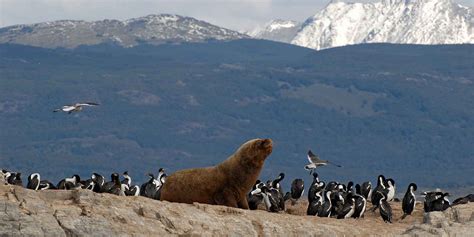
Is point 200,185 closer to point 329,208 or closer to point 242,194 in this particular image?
point 242,194

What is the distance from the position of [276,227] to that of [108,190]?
1347cm

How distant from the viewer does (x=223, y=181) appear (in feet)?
94.5

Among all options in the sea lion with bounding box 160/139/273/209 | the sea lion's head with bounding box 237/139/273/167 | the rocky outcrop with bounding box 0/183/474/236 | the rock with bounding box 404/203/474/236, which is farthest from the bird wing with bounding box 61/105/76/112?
the rock with bounding box 404/203/474/236

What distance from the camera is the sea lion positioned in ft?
94.1

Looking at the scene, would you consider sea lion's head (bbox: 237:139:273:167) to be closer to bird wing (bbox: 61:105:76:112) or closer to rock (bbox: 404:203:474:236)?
rock (bbox: 404:203:474:236)

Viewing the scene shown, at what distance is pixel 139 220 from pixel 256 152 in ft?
16.9

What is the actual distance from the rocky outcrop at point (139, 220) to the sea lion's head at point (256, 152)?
1.99 m

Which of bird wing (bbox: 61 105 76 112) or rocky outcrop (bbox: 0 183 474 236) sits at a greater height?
bird wing (bbox: 61 105 76 112)

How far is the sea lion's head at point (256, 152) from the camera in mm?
28938

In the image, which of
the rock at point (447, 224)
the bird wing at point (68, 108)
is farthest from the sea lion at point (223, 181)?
the bird wing at point (68, 108)

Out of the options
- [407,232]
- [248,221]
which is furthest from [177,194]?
[407,232]

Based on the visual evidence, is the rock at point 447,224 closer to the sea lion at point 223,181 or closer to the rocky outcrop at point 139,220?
the rocky outcrop at point 139,220

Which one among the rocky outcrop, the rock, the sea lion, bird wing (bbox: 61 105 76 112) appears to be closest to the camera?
the rocky outcrop

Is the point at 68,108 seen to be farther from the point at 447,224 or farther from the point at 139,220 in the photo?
the point at 139,220
